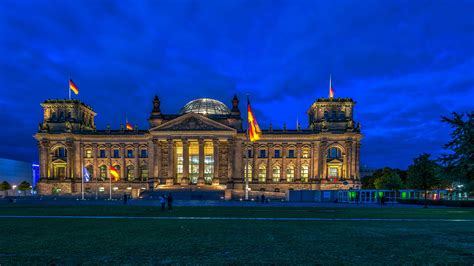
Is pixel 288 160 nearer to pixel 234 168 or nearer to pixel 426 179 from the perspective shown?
pixel 234 168

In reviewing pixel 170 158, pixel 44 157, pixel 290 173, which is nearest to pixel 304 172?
pixel 290 173

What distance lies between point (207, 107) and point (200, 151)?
21.3 m

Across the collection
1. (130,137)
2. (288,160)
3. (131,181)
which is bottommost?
(131,181)

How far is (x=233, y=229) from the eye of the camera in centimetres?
2059

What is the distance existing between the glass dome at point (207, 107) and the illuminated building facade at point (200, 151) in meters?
1.73

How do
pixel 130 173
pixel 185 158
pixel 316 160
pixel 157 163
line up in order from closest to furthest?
pixel 185 158 → pixel 157 163 → pixel 316 160 → pixel 130 173

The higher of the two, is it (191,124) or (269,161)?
(191,124)

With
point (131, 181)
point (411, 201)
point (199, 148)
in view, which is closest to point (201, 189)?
point (199, 148)

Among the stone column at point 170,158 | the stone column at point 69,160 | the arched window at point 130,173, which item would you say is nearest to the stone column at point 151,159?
the stone column at point 170,158

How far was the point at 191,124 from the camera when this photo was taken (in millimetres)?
90812

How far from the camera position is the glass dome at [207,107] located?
349ft

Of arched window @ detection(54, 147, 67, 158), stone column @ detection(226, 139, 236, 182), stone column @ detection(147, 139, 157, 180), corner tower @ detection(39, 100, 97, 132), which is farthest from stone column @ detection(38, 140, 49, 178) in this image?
stone column @ detection(226, 139, 236, 182)

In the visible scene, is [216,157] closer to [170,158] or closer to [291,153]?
[170,158]

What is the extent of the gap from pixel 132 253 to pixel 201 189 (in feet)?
229
